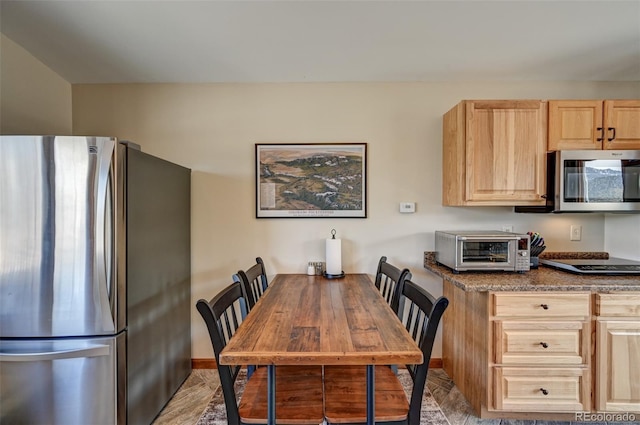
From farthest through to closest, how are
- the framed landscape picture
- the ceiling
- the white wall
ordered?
the framed landscape picture
the white wall
the ceiling

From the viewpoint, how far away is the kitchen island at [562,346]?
5.69 feet

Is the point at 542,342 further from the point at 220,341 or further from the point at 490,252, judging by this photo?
the point at 220,341

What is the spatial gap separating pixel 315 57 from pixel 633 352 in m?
2.66

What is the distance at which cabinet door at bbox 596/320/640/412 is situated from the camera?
5.68 feet

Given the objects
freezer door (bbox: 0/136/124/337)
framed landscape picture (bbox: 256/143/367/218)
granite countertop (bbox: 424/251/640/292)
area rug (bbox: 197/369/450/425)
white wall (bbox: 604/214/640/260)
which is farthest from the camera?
framed landscape picture (bbox: 256/143/367/218)

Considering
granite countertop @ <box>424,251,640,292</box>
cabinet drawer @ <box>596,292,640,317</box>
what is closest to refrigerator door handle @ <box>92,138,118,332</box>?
granite countertop @ <box>424,251,640,292</box>

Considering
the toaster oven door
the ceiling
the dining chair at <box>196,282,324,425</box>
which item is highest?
→ the ceiling

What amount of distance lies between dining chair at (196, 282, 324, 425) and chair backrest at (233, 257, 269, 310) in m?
0.09

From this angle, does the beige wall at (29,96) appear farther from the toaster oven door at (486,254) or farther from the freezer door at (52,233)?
the toaster oven door at (486,254)

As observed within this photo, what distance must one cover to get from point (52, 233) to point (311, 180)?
1.62 m

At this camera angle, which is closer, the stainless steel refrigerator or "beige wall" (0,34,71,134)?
the stainless steel refrigerator

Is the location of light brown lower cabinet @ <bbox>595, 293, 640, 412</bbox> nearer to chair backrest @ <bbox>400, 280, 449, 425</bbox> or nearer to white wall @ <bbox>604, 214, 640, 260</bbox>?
white wall @ <bbox>604, 214, 640, 260</bbox>

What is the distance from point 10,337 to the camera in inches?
59.6

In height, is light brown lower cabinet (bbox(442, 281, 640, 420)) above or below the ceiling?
below
